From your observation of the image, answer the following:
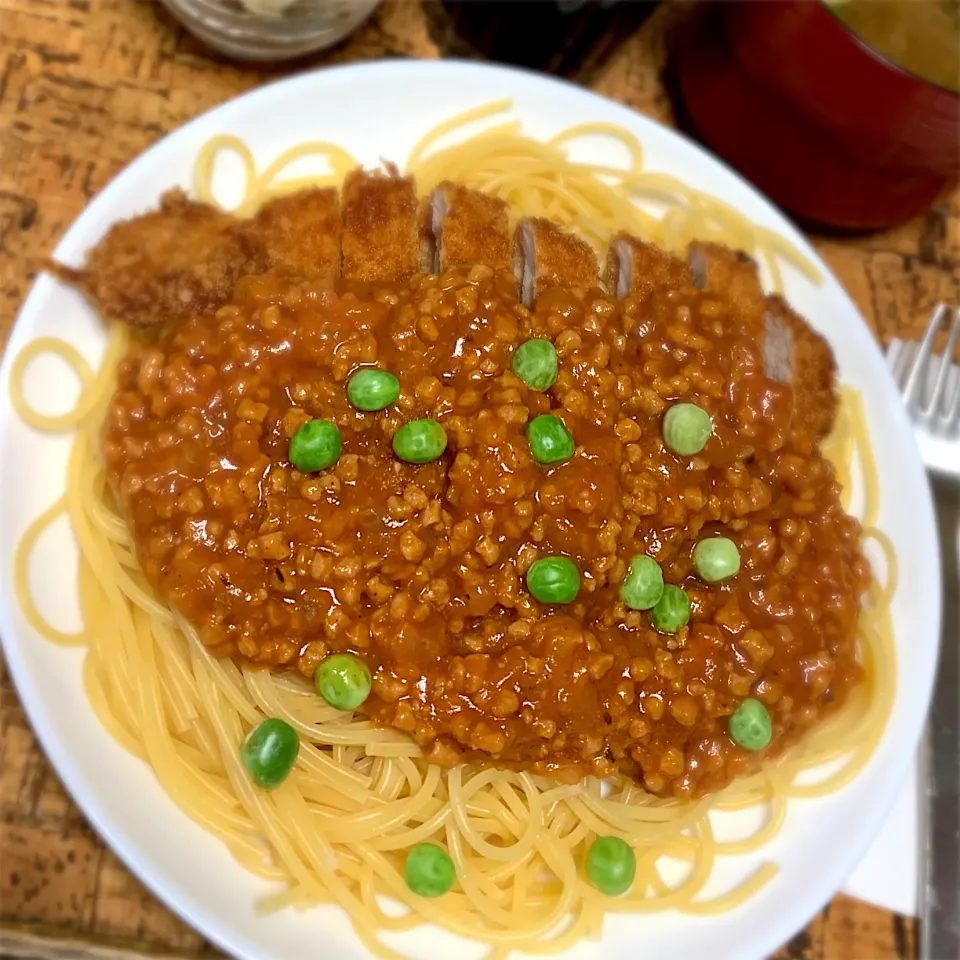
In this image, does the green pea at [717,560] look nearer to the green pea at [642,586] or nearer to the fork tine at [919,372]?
the green pea at [642,586]

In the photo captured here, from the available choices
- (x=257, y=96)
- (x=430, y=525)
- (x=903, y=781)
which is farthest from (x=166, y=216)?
(x=903, y=781)

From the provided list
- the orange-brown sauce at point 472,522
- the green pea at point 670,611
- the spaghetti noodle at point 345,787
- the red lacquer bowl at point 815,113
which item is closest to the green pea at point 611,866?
the spaghetti noodle at point 345,787

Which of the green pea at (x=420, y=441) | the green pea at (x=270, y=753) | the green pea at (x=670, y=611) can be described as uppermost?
the green pea at (x=420, y=441)

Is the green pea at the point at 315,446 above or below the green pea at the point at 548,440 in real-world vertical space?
below

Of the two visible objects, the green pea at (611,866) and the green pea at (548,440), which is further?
the green pea at (611,866)

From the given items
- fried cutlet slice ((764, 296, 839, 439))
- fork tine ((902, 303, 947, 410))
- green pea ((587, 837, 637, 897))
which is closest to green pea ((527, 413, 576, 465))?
fried cutlet slice ((764, 296, 839, 439))

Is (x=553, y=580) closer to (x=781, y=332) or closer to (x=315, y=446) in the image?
(x=315, y=446)

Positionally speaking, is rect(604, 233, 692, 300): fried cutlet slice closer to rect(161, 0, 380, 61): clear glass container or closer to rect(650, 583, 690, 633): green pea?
rect(650, 583, 690, 633): green pea

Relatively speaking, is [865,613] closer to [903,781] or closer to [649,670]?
[903,781]

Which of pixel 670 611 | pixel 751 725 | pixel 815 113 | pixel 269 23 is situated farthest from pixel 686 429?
pixel 269 23
